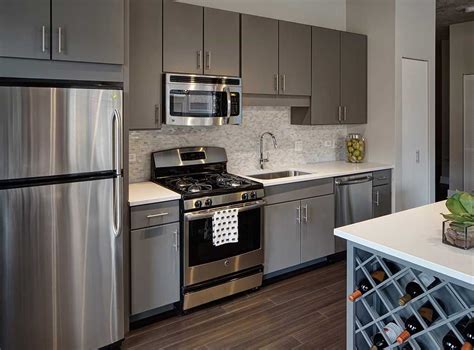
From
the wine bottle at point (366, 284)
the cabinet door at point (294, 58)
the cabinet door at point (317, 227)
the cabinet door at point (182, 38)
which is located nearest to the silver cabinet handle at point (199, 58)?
the cabinet door at point (182, 38)

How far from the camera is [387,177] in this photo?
14.2 ft

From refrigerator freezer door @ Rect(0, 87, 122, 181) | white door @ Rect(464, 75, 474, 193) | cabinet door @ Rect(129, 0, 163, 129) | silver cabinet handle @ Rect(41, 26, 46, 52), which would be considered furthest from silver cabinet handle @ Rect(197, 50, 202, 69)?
white door @ Rect(464, 75, 474, 193)

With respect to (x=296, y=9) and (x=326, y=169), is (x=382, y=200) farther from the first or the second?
(x=296, y=9)

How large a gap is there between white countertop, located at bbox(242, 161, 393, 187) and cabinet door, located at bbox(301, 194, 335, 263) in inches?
8.8

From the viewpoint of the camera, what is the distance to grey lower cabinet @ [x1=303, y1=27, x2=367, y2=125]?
4062 millimetres

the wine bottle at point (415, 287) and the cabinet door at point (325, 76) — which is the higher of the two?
the cabinet door at point (325, 76)

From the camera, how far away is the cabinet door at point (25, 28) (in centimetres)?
205

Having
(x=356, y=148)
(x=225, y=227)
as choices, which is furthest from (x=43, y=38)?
(x=356, y=148)

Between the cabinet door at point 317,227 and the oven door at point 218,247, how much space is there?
0.56 meters

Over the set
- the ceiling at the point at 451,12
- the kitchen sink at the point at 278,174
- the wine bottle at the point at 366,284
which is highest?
the ceiling at the point at 451,12

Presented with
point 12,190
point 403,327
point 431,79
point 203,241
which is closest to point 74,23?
point 12,190

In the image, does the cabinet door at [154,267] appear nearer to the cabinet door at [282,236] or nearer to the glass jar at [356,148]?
the cabinet door at [282,236]

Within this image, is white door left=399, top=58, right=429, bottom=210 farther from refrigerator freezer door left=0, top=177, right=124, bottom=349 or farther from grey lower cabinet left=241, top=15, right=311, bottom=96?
refrigerator freezer door left=0, top=177, right=124, bottom=349

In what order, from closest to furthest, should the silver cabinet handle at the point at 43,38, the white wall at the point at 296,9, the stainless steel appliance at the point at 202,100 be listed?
the silver cabinet handle at the point at 43,38 < the stainless steel appliance at the point at 202,100 < the white wall at the point at 296,9
